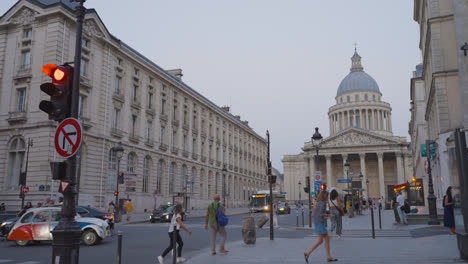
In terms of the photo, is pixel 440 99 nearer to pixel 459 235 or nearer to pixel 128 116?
pixel 459 235

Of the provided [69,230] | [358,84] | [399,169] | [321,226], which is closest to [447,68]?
[321,226]

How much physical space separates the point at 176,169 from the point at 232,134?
1005 inches

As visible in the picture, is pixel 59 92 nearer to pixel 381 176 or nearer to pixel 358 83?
pixel 381 176

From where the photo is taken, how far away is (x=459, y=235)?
30.8 ft

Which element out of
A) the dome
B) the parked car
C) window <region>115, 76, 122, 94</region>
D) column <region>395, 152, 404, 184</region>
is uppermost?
the dome

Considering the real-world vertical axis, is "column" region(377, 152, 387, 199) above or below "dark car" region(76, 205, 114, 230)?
above

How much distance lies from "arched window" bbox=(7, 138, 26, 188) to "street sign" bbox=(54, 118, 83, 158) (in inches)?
1214

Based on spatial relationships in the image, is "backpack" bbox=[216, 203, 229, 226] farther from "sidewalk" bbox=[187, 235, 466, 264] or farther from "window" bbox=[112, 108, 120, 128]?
"window" bbox=[112, 108, 120, 128]

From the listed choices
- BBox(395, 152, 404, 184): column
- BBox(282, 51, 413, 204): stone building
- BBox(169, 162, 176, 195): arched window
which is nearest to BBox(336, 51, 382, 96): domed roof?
BBox(282, 51, 413, 204): stone building

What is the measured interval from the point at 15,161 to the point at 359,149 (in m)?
82.9

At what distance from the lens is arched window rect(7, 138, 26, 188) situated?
3384cm

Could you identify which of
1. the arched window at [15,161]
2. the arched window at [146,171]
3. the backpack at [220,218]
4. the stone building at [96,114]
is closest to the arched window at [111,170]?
the stone building at [96,114]

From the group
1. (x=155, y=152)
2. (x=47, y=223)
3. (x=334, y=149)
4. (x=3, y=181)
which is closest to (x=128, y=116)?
(x=155, y=152)

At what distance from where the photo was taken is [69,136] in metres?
6.62
